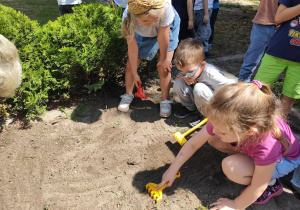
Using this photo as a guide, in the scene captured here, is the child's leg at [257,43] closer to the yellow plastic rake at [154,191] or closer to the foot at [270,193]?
the foot at [270,193]

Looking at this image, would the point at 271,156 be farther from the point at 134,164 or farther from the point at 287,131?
the point at 134,164

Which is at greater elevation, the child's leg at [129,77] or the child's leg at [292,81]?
the child's leg at [292,81]

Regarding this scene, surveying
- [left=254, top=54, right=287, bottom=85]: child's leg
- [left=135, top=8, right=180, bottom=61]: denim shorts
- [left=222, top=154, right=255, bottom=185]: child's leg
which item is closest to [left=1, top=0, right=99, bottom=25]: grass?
[left=135, top=8, right=180, bottom=61]: denim shorts

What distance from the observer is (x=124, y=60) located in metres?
3.46

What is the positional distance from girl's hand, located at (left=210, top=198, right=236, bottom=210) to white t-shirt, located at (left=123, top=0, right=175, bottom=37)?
165 cm

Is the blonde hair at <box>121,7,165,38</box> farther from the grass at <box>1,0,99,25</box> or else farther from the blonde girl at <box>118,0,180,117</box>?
the grass at <box>1,0,99,25</box>

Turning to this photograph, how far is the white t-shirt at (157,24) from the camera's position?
2656 mm

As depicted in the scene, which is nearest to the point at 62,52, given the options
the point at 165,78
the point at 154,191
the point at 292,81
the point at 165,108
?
the point at 165,78

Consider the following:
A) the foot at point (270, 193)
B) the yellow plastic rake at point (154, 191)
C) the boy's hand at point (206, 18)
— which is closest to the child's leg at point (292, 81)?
the foot at point (270, 193)

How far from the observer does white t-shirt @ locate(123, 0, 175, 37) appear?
2656mm

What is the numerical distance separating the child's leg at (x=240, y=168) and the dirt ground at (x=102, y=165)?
0.90 feet

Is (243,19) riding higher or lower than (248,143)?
lower

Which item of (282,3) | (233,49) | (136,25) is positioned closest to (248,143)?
(282,3)

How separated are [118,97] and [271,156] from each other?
2097mm
